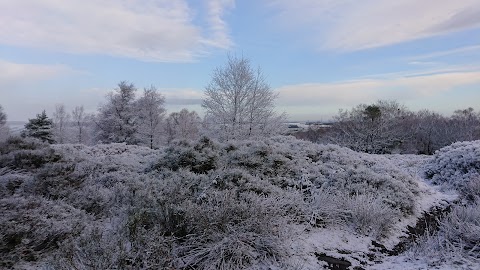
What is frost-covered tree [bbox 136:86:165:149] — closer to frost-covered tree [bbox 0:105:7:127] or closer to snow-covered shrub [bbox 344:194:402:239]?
frost-covered tree [bbox 0:105:7:127]

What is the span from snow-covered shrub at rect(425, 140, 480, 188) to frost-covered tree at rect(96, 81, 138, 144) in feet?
76.7

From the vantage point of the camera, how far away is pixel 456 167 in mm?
12164

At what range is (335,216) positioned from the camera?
5.66 metres

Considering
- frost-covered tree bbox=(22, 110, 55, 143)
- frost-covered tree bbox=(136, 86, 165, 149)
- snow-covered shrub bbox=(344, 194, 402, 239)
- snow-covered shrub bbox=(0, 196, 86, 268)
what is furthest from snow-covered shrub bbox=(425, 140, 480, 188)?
frost-covered tree bbox=(22, 110, 55, 143)

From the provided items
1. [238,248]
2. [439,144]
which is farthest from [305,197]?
[439,144]

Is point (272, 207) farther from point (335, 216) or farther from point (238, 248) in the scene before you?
point (335, 216)

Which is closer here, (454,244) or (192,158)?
(454,244)

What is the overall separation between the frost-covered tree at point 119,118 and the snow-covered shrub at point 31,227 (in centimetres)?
2541

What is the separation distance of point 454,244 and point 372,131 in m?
33.9

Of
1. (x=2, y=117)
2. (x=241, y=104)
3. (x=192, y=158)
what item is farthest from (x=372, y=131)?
(x=2, y=117)

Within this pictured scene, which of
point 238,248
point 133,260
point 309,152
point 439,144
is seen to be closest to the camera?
point 133,260

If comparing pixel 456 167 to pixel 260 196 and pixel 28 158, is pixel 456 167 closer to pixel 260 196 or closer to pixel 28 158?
pixel 260 196

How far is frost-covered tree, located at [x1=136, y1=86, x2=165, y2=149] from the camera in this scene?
29159mm

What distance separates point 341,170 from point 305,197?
242 centimetres
